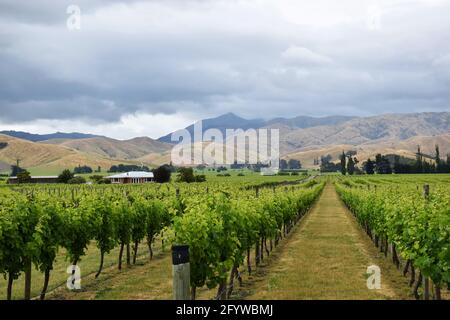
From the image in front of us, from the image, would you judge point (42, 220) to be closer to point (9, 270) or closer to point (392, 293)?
point (9, 270)

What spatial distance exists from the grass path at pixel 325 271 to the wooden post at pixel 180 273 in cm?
730

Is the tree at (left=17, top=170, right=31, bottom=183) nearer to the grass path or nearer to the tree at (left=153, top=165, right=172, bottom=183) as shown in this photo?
the tree at (left=153, top=165, right=172, bottom=183)

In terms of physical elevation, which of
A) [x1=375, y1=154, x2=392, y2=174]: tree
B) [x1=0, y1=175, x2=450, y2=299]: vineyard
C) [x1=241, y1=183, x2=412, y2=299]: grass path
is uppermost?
[x1=375, y1=154, x2=392, y2=174]: tree

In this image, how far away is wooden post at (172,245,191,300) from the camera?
6.25 meters

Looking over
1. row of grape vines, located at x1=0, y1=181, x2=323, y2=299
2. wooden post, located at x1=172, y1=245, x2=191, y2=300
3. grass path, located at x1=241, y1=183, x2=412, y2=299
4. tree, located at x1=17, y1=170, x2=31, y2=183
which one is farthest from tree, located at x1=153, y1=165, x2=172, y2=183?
wooden post, located at x1=172, y1=245, x2=191, y2=300

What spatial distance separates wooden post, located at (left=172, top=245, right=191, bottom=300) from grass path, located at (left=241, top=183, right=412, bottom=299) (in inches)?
287

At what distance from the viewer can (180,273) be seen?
6.26 metres

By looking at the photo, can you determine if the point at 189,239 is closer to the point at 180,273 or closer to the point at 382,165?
the point at 180,273

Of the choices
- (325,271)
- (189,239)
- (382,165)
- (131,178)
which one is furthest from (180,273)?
(382,165)

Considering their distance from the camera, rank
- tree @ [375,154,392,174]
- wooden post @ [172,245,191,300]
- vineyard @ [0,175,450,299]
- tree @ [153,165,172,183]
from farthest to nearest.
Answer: tree @ [375,154,392,174] → tree @ [153,165,172,183] → vineyard @ [0,175,450,299] → wooden post @ [172,245,191,300]

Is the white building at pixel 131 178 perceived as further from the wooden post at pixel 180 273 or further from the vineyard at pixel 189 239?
the wooden post at pixel 180 273
